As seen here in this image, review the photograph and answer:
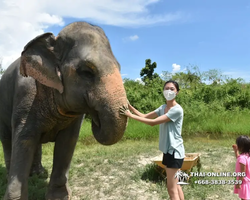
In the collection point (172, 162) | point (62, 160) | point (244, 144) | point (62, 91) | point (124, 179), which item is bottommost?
point (124, 179)

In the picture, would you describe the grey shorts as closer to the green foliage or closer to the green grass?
the green grass

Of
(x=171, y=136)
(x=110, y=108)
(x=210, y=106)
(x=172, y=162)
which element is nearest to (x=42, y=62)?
(x=110, y=108)

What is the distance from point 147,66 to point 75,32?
30438 mm

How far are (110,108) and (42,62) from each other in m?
0.92

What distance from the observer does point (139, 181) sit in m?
4.19

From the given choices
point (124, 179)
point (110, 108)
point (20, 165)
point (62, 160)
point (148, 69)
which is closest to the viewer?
point (110, 108)

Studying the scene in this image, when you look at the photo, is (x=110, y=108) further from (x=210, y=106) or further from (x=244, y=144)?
(x=210, y=106)

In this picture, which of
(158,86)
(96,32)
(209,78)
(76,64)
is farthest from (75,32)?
(209,78)

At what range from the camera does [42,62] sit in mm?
2750

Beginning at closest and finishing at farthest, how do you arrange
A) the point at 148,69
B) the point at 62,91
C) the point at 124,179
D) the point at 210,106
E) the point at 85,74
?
the point at 85,74, the point at 62,91, the point at 124,179, the point at 210,106, the point at 148,69

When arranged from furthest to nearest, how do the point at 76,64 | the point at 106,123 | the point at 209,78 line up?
1. the point at 209,78
2. the point at 76,64
3. the point at 106,123

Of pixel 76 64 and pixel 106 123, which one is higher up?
pixel 76 64

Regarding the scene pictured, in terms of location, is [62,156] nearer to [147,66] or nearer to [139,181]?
[139,181]

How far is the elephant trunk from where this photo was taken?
2363 mm
